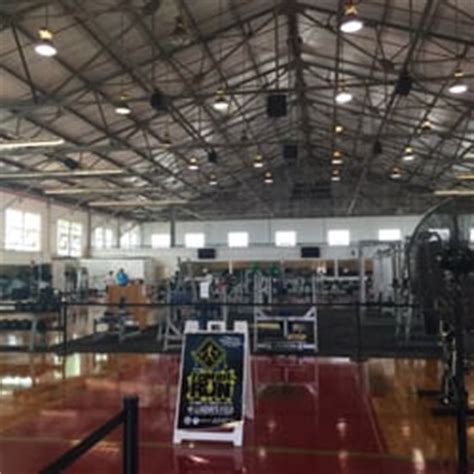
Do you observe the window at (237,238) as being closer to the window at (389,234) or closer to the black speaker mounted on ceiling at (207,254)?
the window at (389,234)

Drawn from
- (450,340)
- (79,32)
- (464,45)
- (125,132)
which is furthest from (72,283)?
(450,340)

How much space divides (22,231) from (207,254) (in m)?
6.93

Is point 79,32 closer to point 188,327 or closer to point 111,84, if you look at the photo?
point 111,84

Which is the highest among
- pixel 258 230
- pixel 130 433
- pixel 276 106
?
pixel 276 106

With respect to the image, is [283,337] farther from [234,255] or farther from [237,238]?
[237,238]

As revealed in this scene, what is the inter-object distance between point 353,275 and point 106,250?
37.0 feet

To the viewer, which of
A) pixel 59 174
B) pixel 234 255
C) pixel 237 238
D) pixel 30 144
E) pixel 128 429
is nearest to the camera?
pixel 128 429

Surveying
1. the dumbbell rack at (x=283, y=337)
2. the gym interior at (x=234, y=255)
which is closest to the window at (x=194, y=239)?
the gym interior at (x=234, y=255)

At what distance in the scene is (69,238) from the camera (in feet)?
78.1

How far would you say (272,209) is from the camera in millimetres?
29234

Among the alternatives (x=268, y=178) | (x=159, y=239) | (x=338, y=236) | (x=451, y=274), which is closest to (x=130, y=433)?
(x=451, y=274)

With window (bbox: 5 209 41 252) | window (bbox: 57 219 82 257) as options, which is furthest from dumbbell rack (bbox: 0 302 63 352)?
window (bbox: 57 219 82 257)

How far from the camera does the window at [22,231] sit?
18.9m

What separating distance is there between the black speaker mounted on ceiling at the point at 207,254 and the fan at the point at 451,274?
53.5ft
